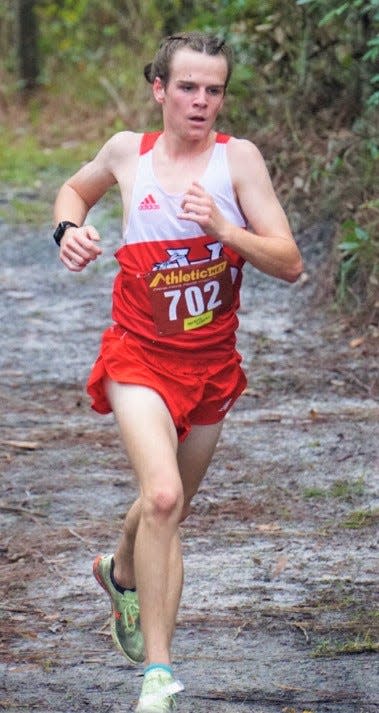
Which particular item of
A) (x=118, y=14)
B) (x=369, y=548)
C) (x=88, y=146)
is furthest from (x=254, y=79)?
(x=369, y=548)

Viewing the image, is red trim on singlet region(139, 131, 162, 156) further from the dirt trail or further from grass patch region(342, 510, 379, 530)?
grass patch region(342, 510, 379, 530)

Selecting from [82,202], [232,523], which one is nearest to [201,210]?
[82,202]

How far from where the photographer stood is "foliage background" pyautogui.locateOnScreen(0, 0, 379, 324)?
943 cm

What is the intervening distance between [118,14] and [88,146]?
2.96 m

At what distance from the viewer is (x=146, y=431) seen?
13.7ft

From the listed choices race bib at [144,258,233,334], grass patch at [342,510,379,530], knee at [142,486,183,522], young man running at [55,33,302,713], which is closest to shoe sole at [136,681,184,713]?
young man running at [55,33,302,713]

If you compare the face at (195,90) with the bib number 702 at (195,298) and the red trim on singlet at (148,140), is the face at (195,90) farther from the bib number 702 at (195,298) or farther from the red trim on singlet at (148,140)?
the bib number 702 at (195,298)

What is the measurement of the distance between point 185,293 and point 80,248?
34 centimetres

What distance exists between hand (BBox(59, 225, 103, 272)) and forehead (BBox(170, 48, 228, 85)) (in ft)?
1.76

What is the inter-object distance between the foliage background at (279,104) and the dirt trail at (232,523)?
0.54 metres

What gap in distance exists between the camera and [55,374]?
8547 mm

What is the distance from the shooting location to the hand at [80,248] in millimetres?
4262

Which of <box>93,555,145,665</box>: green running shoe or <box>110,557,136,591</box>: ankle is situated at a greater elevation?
<box>110,557,136,591</box>: ankle

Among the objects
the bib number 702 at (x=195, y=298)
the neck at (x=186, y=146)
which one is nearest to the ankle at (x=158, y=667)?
the bib number 702 at (x=195, y=298)
